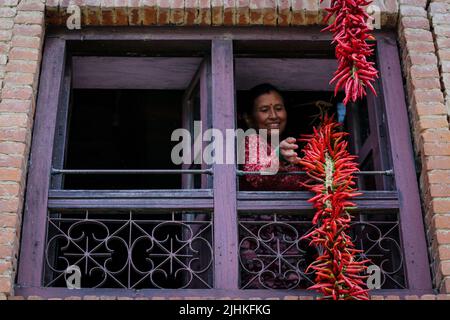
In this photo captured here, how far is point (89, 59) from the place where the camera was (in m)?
5.64

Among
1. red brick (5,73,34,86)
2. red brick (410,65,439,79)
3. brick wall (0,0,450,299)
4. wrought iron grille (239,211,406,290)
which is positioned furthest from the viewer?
red brick (410,65,439,79)

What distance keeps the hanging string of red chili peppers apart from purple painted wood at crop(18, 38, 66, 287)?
172 cm

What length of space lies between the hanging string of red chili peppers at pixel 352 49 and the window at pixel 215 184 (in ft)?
1.58

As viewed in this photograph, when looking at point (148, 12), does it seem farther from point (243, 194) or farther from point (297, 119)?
point (297, 119)

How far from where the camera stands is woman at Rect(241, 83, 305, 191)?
535 cm

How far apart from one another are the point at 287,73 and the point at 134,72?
3.66ft

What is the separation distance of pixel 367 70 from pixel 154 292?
1.75 m

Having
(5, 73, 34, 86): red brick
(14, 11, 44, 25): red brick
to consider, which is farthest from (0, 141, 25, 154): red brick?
(14, 11, 44, 25): red brick

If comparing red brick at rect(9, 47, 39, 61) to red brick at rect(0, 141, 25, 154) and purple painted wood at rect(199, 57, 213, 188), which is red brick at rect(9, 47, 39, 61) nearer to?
red brick at rect(0, 141, 25, 154)

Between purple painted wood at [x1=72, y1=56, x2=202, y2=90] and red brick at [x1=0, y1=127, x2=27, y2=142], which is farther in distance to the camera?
purple painted wood at [x1=72, y1=56, x2=202, y2=90]

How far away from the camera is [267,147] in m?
5.66

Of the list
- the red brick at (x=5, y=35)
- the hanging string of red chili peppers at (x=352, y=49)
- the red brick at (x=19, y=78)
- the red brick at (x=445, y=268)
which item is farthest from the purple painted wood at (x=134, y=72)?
the red brick at (x=445, y=268)

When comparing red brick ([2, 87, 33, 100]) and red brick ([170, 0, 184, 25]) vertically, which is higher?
red brick ([170, 0, 184, 25])
